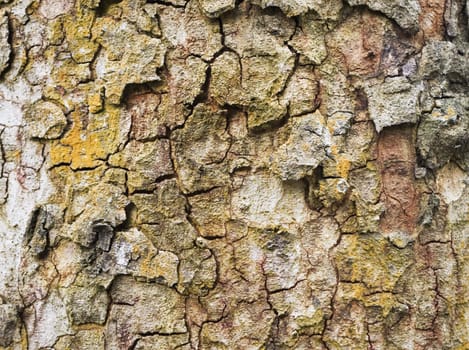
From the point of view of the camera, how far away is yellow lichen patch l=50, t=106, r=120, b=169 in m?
1.27

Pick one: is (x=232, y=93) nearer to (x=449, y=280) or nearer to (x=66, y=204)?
(x=66, y=204)

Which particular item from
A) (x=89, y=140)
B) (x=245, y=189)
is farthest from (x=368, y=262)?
(x=89, y=140)

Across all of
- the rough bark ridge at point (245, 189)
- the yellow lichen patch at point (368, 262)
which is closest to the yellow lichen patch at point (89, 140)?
the rough bark ridge at point (245, 189)

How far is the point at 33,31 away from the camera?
1352mm

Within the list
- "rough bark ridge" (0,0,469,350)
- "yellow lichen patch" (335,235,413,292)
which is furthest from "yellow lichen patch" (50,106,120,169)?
"yellow lichen patch" (335,235,413,292)

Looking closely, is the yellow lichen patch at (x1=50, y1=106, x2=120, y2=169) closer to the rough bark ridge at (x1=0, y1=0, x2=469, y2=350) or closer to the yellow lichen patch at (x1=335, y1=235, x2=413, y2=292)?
the rough bark ridge at (x1=0, y1=0, x2=469, y2=350)

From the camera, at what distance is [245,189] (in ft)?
4.08

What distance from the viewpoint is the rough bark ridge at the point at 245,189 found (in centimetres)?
122

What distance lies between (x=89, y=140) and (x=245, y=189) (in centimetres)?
39

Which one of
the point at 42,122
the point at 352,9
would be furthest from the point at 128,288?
the point at 352,9

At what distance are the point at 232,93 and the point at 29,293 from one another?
2.20ft

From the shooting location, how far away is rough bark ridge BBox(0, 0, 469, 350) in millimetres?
1224

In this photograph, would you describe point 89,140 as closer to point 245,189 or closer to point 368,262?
point 245,189

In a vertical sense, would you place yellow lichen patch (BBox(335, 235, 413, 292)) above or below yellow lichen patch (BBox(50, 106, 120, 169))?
below
